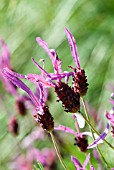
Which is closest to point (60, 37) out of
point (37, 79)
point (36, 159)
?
point (36, 159)

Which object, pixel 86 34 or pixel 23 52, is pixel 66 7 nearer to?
pixel 86 34

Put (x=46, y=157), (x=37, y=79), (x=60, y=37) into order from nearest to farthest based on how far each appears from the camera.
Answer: (x=37, y=79) → (x=46, y=157) → (x=60, y=37)

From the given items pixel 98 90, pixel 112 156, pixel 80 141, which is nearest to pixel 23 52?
pixel 98 90

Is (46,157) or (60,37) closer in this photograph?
(46,157)

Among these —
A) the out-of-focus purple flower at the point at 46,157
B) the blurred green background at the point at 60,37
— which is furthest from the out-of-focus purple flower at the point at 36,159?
the blurred green background at the point at 60,37

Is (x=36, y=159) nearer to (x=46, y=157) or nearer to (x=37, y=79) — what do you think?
(x=46, y=157)

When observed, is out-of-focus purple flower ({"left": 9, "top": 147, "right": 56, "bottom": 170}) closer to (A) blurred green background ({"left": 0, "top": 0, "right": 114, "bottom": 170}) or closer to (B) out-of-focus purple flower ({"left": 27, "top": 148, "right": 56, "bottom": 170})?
(B) out-of-focus purple flower ({"left": 27, "top": 148, "right": 56, "bottom": 170})

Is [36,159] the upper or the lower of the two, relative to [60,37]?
lower

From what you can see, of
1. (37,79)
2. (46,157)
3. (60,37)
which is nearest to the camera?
(37,79)
